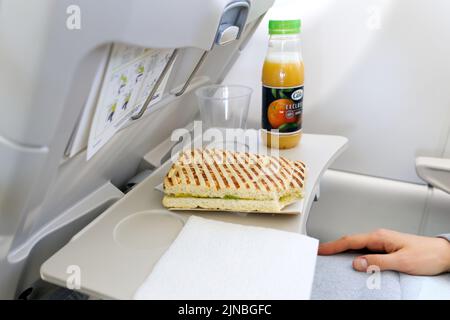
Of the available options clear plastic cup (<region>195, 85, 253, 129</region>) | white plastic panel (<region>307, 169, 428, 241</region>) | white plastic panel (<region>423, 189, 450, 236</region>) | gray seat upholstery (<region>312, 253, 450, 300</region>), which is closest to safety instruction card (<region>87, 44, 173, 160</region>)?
clear plastic cup (<region>195, 85, 253, 129</region>)

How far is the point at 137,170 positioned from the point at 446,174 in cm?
109

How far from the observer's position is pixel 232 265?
75cm

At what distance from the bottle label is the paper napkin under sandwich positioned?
1.35 feet

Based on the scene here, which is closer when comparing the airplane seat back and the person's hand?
the airplane seat back

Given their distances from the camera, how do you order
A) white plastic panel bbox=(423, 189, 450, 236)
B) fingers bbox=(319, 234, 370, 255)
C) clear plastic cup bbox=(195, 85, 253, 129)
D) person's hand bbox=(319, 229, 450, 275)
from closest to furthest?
person's hand bbox=(319, 229, 450, 275), fingers bbox=(319, 234, 370, 255), clear plastic cup bbox=(195, 85, 253, 129), white plastic panel bbox=(423, 189, 450, 236)

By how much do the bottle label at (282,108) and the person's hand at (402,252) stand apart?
37cm

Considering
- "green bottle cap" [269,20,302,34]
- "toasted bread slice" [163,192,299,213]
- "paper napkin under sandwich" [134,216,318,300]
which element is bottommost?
"paper napkin under sandwich" [134,216,318,300]

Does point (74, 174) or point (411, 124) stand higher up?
point (74, 174)

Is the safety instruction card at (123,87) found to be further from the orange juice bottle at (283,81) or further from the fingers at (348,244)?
the fingers at (348,244)

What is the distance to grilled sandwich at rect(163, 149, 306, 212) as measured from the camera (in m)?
0.89

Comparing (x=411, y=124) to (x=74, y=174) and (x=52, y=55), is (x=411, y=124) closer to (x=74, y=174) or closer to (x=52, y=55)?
(x=74, y=174)

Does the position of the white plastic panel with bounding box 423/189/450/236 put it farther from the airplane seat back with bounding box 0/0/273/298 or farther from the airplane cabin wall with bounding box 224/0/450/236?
the airplane seat back with bounding box 0/0/273/298
